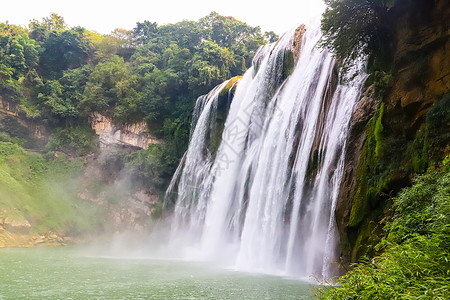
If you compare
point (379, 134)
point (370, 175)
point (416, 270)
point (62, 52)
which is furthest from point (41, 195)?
point (416, 270)

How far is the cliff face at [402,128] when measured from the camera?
770 cm

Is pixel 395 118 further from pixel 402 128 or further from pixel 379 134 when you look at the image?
pixel 379 134

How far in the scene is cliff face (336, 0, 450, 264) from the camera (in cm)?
770

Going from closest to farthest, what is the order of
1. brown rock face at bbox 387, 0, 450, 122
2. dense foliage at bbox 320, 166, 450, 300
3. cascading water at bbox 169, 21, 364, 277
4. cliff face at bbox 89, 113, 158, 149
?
dense foliage at bbox 320, 166, 450, 300 < brown rock face at bbox 387, 0, 450, 122 < cascading water at bbox 169, 21, 364, 277 < cliff face at bbox 89, 113, 158, 149

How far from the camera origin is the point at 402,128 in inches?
343

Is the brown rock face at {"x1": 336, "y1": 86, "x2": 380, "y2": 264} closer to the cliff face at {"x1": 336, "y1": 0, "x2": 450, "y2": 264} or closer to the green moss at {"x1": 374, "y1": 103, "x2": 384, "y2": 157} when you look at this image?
the cliff face at {"x1": 336, "y1": 0, "x2": 450, "y2": 264}

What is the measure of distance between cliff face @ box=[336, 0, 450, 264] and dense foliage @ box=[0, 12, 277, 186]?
71.2ft

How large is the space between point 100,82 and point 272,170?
24.3 m

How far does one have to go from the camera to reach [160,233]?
1064 inches

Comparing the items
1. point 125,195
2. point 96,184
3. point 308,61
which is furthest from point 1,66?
point 308,61

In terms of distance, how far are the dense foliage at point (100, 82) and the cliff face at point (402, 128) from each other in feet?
71.2

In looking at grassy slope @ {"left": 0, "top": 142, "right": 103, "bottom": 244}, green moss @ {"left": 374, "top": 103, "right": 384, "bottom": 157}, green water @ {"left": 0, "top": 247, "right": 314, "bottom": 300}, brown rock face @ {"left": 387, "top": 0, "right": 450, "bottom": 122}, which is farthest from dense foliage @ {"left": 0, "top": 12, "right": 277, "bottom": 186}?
brown rock face @ {"left": 387, "top": 0, "right": 450, "bottom": 122}

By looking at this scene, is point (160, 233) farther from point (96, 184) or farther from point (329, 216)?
point (329, 216)

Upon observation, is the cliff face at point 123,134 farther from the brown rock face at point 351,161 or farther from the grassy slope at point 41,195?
the brown rock face at point 351,161
